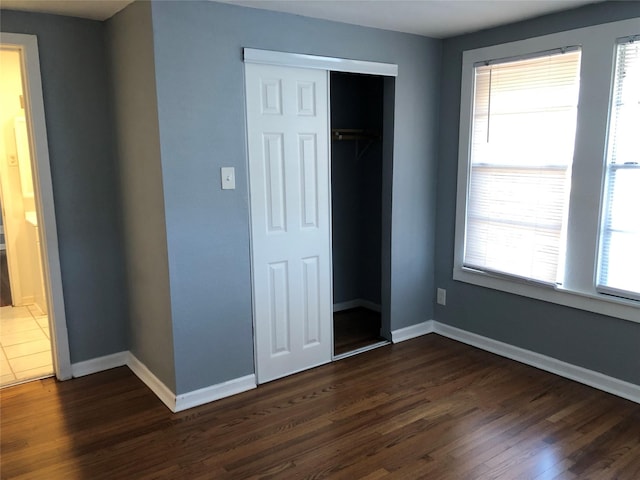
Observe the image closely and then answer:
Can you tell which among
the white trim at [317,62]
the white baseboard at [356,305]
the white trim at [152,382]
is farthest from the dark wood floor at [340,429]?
the white trim at [317,62]

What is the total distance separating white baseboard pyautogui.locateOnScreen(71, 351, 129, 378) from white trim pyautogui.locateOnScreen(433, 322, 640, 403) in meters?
2.34

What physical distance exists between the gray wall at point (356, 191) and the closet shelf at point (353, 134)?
84 millimetres

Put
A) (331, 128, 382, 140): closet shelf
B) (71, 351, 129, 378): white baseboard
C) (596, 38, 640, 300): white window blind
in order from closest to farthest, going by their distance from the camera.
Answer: (596, 38, 640, 300): white window blind → (71, 351, 129, 378): white baseboard → (331, 128, 382, 140): closet shelf

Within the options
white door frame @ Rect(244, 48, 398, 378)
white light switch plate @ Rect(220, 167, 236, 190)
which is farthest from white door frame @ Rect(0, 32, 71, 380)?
white door frame @ Rect(244, 48, 398, 378)

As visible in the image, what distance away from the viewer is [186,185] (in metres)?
2.68

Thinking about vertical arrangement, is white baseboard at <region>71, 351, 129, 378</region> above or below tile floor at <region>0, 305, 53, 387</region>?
above

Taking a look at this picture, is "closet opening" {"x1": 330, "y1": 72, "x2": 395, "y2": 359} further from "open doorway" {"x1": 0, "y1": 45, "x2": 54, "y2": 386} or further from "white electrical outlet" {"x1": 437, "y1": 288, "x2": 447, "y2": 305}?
"open doorway" {"x1": 0, "y1": 45, "x2": 54, "y2": 386}

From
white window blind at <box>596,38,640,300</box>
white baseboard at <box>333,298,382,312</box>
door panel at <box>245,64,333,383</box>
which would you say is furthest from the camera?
white baseboard at <box>333,298,382,312</box>

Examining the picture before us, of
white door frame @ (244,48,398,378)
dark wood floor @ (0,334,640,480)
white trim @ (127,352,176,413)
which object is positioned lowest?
dark wood floor @ (0,334,640,480)

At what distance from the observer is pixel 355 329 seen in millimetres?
4066

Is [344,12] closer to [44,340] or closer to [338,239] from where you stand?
[338,239]

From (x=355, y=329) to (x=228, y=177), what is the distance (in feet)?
6.02

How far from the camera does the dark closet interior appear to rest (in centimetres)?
420

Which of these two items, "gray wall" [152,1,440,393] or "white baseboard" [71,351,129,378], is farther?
"white baseboard" [71,351,129,378]
